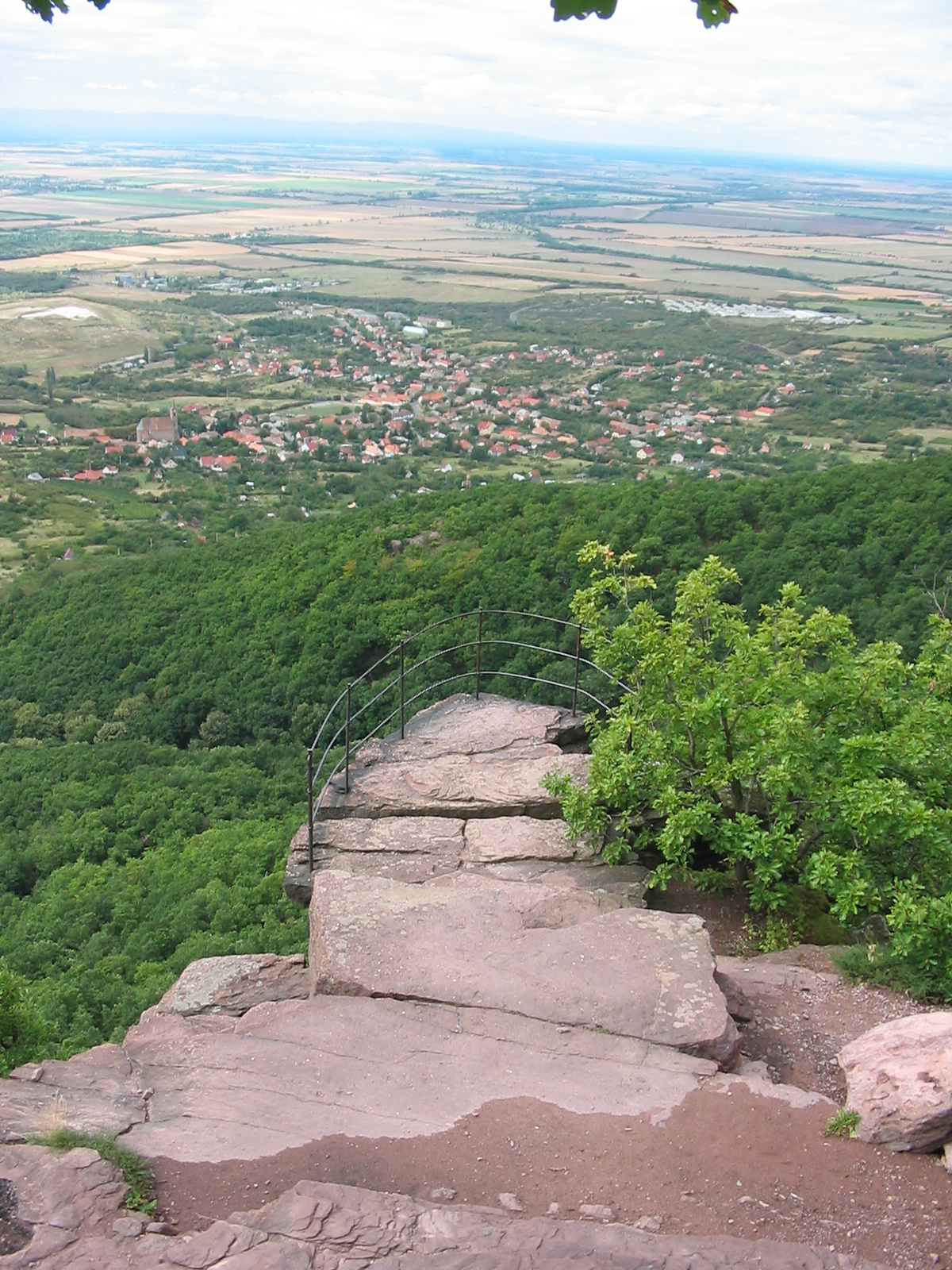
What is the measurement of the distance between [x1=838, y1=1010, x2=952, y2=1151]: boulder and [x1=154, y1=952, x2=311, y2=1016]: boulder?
363cm

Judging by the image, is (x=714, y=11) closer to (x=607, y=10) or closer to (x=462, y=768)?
(x=607, y=10)

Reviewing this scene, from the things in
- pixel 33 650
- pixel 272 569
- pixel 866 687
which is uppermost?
pixel 866 687

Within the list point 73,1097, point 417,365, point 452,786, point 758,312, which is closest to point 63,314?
point 417,365

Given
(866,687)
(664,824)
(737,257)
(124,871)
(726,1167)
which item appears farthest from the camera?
(737,257)

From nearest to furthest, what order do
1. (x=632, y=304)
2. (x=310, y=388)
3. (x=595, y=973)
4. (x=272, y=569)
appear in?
(x=595, y=973) < (x=272, y=569) < (x=310, y=388) < (x=632, y=304)

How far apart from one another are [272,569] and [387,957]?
2310cm

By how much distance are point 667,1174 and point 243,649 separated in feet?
72.0

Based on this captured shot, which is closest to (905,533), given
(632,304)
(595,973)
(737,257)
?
(595,973)

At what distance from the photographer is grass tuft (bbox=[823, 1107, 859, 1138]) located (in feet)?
18.0

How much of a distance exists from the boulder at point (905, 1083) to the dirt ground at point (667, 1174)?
12cm

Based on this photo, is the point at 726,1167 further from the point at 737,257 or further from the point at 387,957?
the point at 737,257

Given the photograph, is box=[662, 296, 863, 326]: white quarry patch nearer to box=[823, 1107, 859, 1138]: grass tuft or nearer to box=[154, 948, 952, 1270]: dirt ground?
box=[823, 1107, 859, 1138]: grass tuft

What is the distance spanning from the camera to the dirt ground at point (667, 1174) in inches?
192

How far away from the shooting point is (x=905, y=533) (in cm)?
2319
